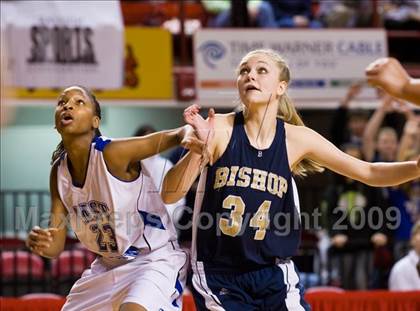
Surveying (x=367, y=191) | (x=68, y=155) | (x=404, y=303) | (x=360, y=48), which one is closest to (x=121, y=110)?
(x=360, y=48)

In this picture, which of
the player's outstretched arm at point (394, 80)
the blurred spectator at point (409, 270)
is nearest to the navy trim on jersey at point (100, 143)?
the player's outstretched arm at point (394, 80)

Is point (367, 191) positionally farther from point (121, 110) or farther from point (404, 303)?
point (121, 110)

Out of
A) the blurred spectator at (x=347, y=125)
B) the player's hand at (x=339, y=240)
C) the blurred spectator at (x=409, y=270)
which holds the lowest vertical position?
the blurred spectator at (x=409, y=270)

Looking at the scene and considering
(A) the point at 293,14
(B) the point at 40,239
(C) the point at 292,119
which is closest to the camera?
(B) the point at 40,239

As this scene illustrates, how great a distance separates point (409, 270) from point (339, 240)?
66 centimetres

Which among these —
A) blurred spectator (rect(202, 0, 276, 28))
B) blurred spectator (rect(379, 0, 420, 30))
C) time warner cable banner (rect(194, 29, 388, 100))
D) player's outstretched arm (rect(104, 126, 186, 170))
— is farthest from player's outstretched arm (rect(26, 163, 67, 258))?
blurred spectator (rect(379, 0, 420, 30))

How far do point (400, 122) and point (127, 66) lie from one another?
335 centimetres

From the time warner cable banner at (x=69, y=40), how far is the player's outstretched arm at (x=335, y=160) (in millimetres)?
4612

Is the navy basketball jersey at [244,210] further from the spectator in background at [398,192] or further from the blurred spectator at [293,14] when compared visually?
the blurred spectator at [293,14]

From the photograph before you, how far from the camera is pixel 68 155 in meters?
4.93

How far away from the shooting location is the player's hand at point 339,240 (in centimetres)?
810

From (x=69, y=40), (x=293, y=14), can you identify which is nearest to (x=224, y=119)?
(x=69, y=40)

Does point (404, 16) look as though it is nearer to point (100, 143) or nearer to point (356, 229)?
point (356, 229)

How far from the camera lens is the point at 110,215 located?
482 centimetres
